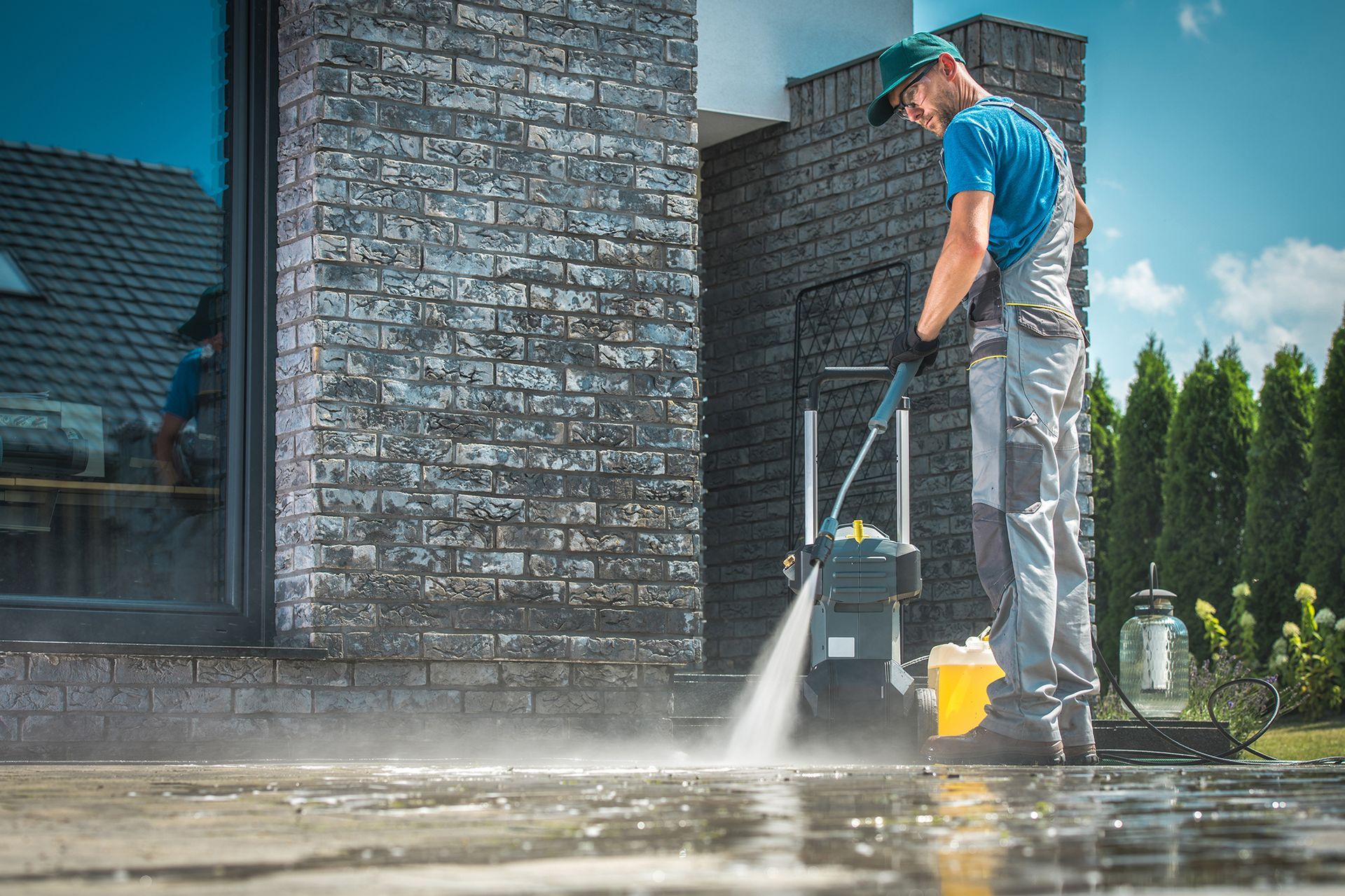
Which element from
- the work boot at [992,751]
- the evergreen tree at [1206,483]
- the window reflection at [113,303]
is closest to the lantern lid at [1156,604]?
the work boot at [992,751]

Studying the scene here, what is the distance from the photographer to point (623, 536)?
254 inches

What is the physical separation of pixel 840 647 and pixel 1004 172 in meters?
1.56

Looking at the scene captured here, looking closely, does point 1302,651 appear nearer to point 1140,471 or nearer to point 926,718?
point 1140,471

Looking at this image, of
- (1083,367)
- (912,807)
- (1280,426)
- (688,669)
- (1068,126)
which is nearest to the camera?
(912,807)

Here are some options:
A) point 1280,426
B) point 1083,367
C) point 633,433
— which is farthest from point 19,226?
point 1280,426

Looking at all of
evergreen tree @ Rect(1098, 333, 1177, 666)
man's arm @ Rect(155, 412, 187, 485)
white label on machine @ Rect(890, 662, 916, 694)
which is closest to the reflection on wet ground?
white label on machine @ Rect(890, 662, 916, 694)

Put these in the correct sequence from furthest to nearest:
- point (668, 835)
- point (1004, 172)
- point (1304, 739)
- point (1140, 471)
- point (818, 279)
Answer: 1. point (1140, 471)
2. point (1304, 739)
3. point (818, 279)
4. point (1004, 172)
5. point (668, 835)

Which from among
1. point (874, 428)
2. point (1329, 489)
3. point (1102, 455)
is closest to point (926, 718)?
point (874, 428)

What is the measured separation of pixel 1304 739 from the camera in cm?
1252

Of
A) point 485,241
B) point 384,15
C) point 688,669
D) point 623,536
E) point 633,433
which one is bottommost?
point 688,669

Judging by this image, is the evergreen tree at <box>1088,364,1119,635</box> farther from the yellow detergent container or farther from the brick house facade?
the yellow detergent container

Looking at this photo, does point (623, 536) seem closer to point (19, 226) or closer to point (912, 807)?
point (19, 226)

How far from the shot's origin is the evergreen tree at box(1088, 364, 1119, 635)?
17.1 meters

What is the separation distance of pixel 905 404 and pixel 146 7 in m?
3.18
